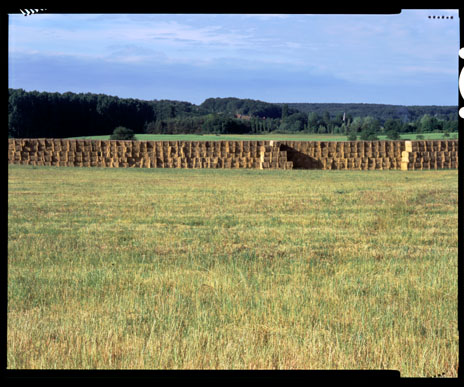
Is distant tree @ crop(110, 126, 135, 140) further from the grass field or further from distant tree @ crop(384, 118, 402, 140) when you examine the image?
the grass field

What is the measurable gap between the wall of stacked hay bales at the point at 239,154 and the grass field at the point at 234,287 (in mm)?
22319

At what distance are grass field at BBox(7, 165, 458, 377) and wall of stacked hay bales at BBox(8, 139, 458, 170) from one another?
22.3m

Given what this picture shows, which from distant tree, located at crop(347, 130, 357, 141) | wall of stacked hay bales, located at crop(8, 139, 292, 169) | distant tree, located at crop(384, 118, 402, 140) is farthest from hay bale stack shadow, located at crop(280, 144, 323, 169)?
distant tree, located at crop(384, 118, 402, 140)

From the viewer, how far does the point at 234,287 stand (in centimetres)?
770

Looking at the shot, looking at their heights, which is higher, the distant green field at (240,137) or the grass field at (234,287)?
the distant green field at (240,137)

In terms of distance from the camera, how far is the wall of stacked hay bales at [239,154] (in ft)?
130

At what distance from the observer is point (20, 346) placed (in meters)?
5.05

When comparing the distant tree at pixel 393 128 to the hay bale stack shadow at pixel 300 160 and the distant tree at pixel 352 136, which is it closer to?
the distant tree at pixel 352 136

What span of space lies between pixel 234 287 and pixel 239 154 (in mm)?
32966

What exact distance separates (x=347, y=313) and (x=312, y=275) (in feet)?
7.62

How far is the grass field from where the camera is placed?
4.93 metres

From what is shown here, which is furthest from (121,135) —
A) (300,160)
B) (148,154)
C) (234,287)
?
(234,287)

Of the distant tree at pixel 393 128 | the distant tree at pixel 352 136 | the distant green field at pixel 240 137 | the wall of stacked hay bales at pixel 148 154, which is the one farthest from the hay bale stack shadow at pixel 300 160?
the distant tree at pixel 393 128

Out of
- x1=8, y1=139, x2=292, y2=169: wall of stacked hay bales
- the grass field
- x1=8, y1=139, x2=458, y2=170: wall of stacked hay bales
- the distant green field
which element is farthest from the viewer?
the distant green field
